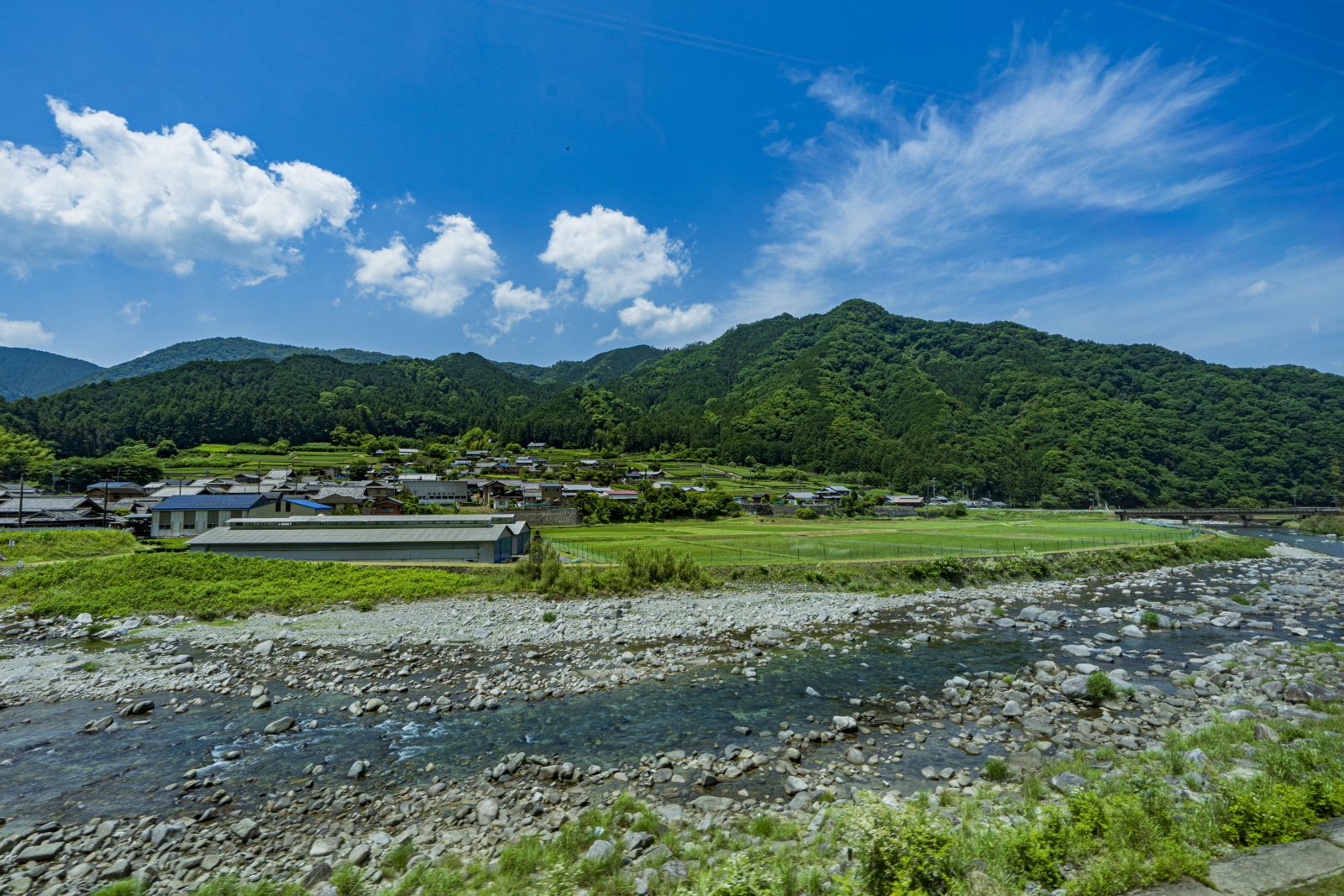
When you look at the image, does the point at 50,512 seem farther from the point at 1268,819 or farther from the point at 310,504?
the point at 1268,819

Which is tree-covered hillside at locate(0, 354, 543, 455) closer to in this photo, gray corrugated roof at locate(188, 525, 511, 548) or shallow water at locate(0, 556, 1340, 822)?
gray corrugated roof at locate(188, 525, 511, 548)

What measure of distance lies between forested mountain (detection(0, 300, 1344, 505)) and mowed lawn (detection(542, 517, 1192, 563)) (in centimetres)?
4062

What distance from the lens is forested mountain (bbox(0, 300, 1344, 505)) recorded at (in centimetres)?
9462

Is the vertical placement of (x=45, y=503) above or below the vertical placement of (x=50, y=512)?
above

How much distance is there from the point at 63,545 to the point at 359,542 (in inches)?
818

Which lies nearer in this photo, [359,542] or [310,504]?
[359,542]

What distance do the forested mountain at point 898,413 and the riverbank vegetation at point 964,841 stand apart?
3830 inches

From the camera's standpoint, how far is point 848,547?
134ft

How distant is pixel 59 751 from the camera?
36.8 feet

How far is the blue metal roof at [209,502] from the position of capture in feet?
136

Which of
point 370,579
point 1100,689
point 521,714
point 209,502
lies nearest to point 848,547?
point 1100,689

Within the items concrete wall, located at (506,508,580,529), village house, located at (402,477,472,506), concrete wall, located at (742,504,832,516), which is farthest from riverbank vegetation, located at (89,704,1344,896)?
village house, located at (402,477,472,506)

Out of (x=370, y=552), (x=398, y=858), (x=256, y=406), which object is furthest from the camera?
(x=256, y=406)

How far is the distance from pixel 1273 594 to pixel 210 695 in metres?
42.1
